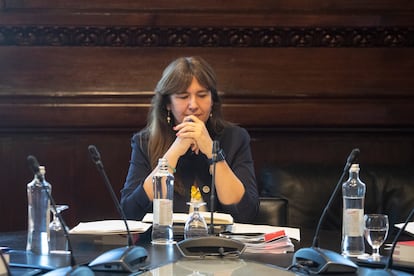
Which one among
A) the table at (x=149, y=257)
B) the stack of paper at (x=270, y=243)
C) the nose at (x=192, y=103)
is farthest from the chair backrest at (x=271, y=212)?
the stack of paper at (x=270, y=243)

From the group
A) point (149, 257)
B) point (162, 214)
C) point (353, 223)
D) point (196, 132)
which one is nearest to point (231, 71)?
point (196, 132)

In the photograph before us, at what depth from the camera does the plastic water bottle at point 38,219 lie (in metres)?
1.96

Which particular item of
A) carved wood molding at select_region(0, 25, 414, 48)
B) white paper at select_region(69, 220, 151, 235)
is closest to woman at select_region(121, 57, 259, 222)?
white paper at select_region(69, 220, 151, 235)

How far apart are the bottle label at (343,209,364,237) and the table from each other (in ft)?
0.32

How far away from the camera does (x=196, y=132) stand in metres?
2.71

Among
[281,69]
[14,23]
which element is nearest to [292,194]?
[281,69]

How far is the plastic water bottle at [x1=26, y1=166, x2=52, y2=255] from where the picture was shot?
196cm

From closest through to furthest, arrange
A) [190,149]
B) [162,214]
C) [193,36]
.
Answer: [162,214] → [190,149] → [193,36]

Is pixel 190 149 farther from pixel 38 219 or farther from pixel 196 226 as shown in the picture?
pixel 38 219

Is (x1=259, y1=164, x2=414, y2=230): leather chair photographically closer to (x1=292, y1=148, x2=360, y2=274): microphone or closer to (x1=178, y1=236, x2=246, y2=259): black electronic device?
(x1=178, y1=236, x2=246, y2=259): black electronic device

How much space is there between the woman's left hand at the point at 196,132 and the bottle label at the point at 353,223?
86 cm

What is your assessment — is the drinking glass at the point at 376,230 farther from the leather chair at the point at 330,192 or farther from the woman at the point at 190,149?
the leather chair at the point at 330,192

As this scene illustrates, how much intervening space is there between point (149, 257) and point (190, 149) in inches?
40.7

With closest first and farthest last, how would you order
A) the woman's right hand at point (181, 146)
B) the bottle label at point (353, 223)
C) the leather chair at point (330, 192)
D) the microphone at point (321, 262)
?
the microphone at point (321, 262)
the bottle label at point (353, 223)
the woman's right hand at point (181, 146)
the leather chair at point (330, 192)
